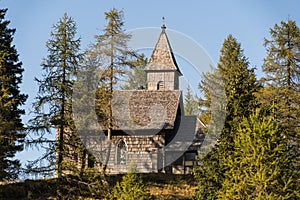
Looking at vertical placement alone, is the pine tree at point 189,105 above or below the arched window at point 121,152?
above

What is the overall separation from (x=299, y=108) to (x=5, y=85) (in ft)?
62.9

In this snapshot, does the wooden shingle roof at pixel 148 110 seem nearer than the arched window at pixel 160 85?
Yes

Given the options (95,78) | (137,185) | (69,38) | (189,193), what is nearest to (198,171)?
(137,185)

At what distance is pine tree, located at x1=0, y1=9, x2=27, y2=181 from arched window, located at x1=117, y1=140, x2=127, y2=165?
9748 mm

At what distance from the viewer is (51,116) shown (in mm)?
31016

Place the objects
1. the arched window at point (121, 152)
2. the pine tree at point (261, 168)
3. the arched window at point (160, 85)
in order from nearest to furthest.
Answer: the pine tree at point (261, 168) → the arched window at point (121, 152) → the arched window at point (160, 85)

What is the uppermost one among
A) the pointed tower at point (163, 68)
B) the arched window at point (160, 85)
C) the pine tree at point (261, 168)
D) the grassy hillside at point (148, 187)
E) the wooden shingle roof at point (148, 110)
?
the pointed tower at point (163, 68)

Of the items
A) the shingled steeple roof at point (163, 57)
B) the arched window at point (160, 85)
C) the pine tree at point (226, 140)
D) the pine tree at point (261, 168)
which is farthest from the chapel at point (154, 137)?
the pine tree at point (261, 168)

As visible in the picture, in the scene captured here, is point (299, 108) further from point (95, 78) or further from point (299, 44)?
point (95, 78)

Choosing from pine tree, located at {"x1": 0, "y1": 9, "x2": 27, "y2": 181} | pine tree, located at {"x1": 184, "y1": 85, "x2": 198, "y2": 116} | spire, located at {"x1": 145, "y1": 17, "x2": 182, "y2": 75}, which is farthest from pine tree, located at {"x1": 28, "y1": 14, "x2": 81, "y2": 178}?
pine tree, located at {"x1": 184, "y1": 85, "x2": 198, "y2": 116}

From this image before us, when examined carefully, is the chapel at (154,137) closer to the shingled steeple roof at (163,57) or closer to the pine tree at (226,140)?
the shingled steeple roof at (163,57)

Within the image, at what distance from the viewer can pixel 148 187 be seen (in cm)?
3644

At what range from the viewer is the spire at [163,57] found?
54.1m

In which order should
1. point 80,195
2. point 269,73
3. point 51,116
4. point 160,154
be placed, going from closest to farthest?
point 51,116 < point 80,195 < point 269,73 < point 160,154
